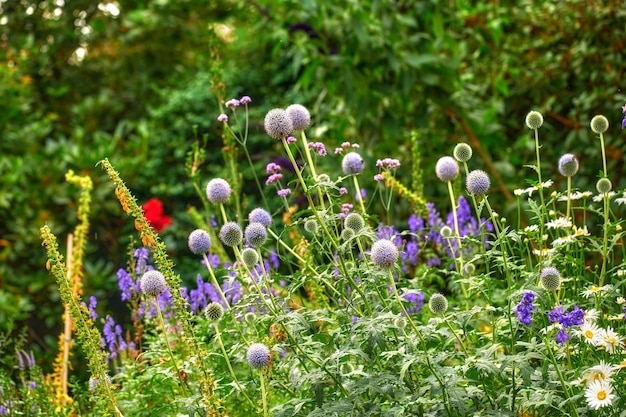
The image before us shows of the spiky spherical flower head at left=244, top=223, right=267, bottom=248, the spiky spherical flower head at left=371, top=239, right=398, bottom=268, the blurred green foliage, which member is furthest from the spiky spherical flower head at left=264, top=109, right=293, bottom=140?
the blurred green foliage

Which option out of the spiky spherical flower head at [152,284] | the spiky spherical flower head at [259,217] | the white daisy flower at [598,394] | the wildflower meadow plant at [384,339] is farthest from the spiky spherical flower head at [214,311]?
the white daisy flower at [598,394]

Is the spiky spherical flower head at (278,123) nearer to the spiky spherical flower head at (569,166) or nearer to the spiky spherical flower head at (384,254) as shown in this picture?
the spiky spherical flower head at (384,254)

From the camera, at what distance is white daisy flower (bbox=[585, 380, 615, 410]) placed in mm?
1821

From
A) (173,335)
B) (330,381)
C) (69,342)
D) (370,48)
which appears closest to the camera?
(330,381)

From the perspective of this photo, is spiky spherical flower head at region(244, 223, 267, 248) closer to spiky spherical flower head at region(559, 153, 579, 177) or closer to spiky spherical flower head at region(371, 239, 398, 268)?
spiky spherical flower head at region(371, 239, 398, 268)

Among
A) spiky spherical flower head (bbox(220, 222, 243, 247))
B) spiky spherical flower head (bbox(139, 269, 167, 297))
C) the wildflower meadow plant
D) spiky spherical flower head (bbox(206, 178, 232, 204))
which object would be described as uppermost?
spiky spherical flower head (bbox(206, 178, 232, 204))

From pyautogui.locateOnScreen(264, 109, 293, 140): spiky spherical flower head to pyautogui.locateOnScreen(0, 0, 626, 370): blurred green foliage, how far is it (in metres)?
1.05

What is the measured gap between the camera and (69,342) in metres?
3.21

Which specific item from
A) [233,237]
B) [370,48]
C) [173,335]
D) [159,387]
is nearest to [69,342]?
[173,335]

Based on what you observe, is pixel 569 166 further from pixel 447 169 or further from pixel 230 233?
pixel 230 233

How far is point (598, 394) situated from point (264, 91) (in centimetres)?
533

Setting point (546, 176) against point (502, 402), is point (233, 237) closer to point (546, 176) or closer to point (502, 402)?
point (502, 402)

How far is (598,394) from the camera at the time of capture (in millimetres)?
1848

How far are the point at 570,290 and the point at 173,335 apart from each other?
1327 millimetres
